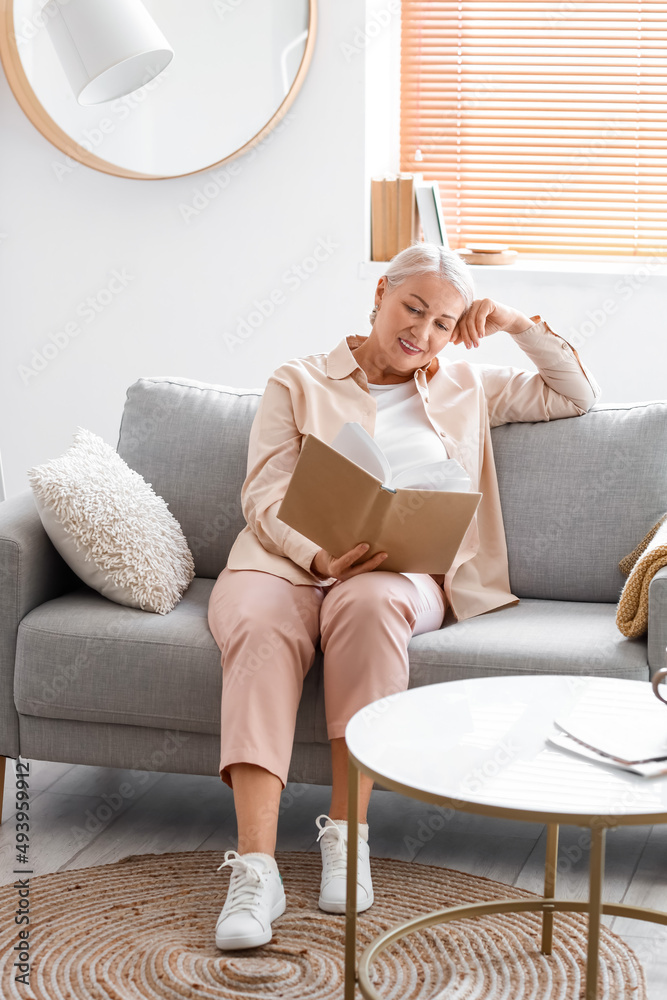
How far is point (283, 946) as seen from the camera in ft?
5.37

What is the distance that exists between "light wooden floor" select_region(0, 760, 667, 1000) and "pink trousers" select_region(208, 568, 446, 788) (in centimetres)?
31

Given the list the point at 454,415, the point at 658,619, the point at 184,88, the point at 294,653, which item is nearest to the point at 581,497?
the point at 454,415

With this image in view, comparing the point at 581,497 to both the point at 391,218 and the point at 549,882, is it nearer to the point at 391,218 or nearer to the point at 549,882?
the point at 549,882

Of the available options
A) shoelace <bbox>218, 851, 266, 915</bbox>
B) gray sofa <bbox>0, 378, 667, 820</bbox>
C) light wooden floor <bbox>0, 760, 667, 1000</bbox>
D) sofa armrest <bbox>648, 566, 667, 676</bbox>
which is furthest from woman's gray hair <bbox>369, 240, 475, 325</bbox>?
shoelace <bbox>218, 851, 266, 915</bbox>

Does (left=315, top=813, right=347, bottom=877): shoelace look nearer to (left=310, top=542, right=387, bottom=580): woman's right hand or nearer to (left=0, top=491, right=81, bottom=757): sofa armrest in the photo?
(left=310, top=542, right=387, bottom=580): woman's right hand

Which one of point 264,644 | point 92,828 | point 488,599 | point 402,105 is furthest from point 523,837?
point 402,105

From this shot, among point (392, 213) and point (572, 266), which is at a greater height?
point (392, 213)

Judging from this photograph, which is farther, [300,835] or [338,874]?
[300,835]

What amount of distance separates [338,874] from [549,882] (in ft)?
1.09

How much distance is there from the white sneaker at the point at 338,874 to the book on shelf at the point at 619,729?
476 millimetres

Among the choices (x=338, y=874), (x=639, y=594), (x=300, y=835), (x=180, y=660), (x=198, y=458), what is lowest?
(x=300, y=835)

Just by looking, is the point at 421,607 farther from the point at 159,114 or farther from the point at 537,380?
the point at 159,114

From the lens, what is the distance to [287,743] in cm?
176

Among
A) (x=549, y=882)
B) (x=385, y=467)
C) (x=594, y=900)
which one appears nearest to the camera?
(x=594, y=900)
